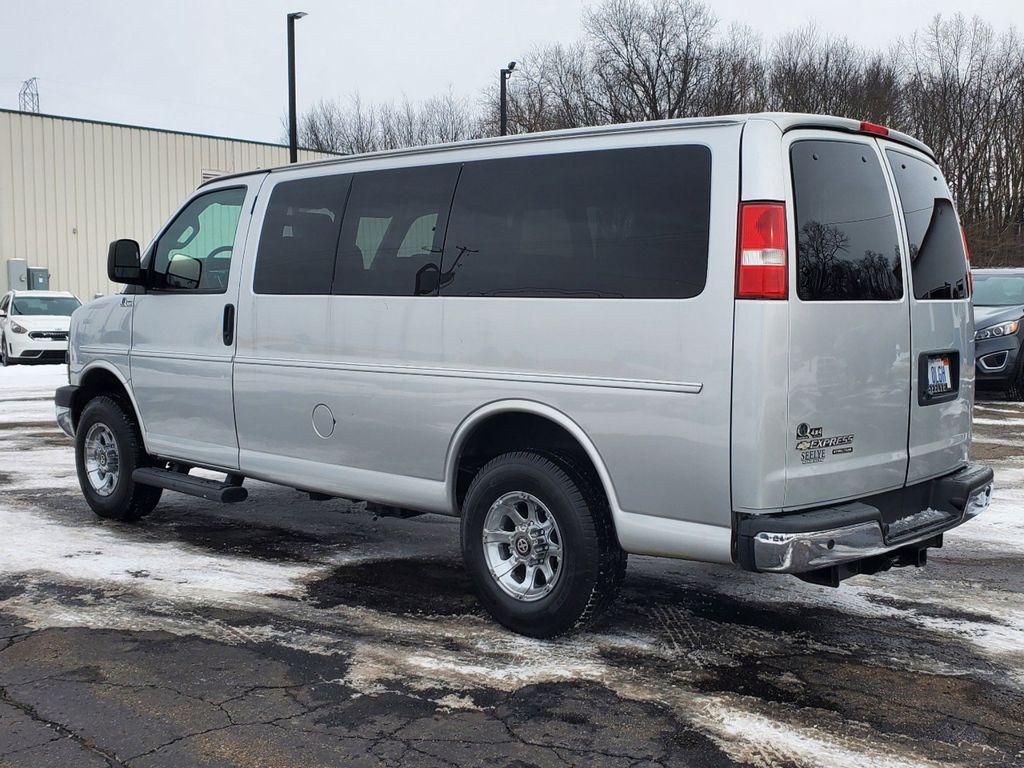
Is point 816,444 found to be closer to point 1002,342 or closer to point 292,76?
point 1002,342

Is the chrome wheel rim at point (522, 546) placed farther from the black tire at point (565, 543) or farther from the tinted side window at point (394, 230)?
the tinted side window at point (394, 230)

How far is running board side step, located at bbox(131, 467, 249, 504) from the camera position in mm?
6184

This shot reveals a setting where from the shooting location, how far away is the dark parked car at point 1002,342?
13820 mm

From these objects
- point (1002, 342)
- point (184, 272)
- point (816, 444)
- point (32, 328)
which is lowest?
point (816, 444)

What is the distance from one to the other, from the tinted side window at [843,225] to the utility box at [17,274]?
99.5ft

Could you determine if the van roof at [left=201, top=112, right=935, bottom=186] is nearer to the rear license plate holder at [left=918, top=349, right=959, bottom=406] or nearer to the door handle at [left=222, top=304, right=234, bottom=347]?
the rear license plate holder at [left=918, top=349, right=959, bottom=406]

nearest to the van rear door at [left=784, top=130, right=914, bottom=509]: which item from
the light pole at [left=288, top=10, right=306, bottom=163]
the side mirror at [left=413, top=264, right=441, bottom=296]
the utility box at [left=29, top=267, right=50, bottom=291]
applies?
the side mirror at [left=413, top=264, right=441, bottom=296]

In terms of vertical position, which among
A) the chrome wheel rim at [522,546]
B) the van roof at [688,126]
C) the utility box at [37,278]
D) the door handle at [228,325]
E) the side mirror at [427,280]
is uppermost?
the utility box at [37,278]

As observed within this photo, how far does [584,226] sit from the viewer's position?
4.54 metres

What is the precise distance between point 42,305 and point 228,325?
18.7m

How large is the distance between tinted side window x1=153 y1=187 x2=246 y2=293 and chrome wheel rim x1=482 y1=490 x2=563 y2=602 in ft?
7.95

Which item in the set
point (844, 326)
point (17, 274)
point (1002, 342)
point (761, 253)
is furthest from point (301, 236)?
point (17, 274)

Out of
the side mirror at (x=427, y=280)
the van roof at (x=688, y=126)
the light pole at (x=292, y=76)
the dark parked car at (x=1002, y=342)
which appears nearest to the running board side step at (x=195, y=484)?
the side mirror at (x=427, y=280)

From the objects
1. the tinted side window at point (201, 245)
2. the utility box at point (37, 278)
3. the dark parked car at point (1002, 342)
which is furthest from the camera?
the utility box at point (37, 278)
